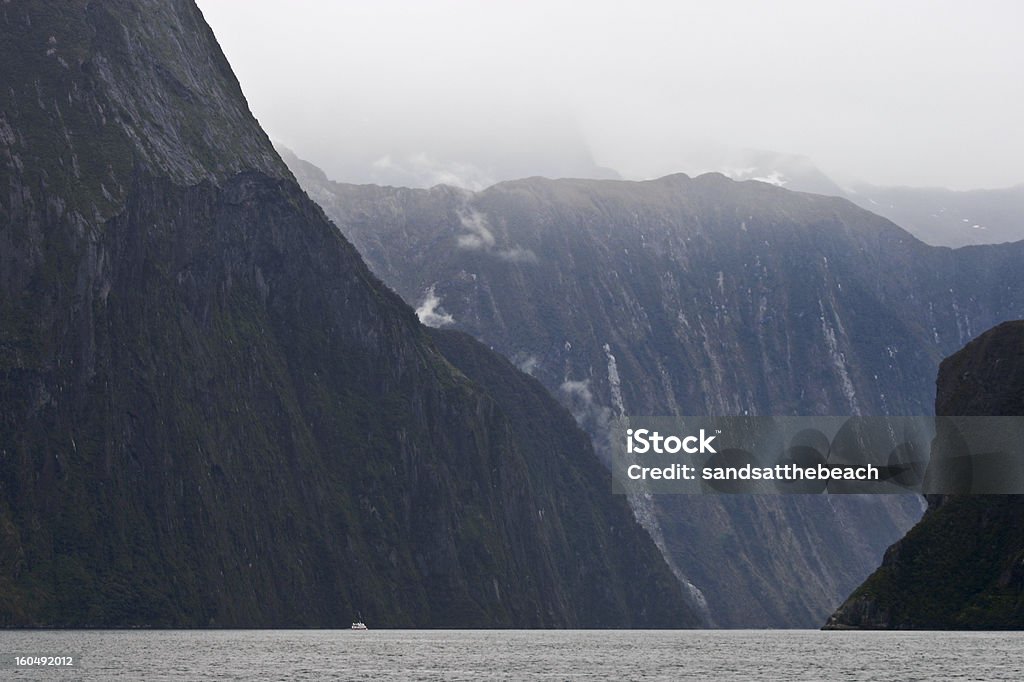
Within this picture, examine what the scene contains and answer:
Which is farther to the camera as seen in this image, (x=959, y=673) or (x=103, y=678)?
(x=959, y=673)

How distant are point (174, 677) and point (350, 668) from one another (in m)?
29.5

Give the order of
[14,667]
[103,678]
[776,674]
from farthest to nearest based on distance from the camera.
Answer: [776,674] < [14,667] < [103,678]

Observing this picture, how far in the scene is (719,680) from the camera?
179875 millimetres

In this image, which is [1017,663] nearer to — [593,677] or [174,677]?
[593,677]

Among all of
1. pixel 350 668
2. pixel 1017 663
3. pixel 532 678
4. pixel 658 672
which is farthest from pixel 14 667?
pixel 1017 663

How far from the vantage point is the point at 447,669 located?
197875 millimetres

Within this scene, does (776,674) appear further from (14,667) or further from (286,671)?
(14,667)

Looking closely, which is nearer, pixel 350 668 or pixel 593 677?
pixel 593 677

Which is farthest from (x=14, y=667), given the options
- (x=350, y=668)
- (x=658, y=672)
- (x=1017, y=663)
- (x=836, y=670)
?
(x=1017, y=663)

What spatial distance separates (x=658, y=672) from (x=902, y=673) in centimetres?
2776

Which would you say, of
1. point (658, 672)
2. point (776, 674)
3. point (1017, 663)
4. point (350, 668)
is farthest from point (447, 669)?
point (1017, 663)

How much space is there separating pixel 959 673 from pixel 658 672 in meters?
34.4

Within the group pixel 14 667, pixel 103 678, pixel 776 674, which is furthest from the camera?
pixel 776 674

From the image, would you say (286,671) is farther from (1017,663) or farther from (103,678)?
(1017,663)
